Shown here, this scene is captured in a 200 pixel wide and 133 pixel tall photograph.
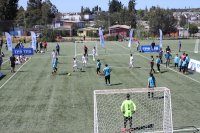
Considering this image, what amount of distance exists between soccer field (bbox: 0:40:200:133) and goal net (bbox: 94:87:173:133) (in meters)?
0.52

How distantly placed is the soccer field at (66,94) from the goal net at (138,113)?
52 centimetres

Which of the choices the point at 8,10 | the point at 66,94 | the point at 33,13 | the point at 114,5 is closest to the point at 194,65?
the point at 66,94

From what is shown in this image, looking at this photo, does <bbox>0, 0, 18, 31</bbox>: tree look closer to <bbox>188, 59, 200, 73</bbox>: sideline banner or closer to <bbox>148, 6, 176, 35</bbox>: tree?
Answer: <bbox>148, 6, 176, 35</bbox>: tree

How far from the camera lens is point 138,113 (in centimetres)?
2164

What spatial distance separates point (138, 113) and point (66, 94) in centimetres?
721

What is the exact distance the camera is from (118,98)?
2469 centimetres

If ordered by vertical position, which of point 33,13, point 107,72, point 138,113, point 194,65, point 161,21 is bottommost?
point 138,113

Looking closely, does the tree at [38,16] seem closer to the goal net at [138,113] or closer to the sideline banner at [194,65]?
the sideline banner at [194,65]

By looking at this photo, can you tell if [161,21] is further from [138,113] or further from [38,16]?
[138,113]

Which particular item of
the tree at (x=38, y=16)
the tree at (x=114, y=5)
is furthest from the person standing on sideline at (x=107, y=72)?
the tree at (x=114, y=5)

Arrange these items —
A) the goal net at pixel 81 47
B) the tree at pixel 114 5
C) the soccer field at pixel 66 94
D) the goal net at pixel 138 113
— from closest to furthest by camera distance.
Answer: the goal net at pixel 138 113, the soccer field at pixel 66 94, the goal net at pixel 81 47, the tree at pixel 114 5

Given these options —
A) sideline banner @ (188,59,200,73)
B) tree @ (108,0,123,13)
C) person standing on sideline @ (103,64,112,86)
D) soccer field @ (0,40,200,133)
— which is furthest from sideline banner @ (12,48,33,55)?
tree @ (108,0,123,13)

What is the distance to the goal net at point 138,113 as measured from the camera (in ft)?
62.3

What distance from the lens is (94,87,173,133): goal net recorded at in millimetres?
19000
